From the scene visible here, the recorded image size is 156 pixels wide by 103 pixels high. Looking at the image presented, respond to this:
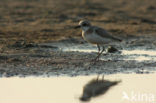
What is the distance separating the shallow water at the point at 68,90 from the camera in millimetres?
8320

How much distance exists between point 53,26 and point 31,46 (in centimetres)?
378

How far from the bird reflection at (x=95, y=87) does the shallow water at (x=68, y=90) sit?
0.09m

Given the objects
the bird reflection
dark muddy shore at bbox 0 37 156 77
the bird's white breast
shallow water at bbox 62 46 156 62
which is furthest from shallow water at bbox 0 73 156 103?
shallow water at bbox 62 46 156 62

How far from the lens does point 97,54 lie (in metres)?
12.3

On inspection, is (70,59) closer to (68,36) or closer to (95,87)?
(95,87)

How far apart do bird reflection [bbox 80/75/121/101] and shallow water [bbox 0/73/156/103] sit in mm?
91

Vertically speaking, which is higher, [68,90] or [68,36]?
[68,90]

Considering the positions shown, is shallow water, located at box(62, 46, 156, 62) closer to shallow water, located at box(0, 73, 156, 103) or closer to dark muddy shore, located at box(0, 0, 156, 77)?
dark muddy shore, located at box(0, 0, 156, 77)

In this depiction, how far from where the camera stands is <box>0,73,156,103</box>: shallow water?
27.3 ft

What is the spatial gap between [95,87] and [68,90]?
A: 629mm

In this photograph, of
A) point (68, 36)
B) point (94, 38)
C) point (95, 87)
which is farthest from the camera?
point (68, 36)

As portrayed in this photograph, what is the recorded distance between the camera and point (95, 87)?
9.30 meters

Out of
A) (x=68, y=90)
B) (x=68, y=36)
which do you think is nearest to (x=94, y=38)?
(x=68, y=90)

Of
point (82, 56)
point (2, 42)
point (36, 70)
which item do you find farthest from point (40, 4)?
point (36, 70)
